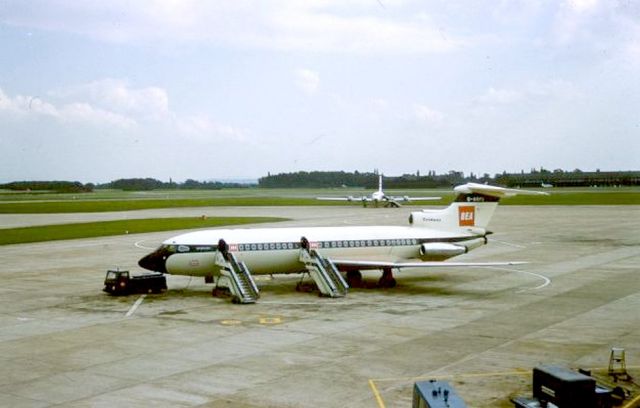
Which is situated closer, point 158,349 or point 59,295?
point 158,349

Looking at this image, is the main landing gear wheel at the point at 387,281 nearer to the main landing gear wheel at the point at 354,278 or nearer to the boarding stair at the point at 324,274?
the main landing gear wheel at the point at 354,278

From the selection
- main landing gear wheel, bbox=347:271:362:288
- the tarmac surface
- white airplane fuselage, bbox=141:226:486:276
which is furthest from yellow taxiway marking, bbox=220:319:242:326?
main landing gear wheel, bbox=347:271:362:288

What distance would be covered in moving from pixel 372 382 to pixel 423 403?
5.32 metres

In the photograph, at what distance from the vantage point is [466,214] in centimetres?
3653

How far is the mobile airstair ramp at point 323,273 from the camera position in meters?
31.3

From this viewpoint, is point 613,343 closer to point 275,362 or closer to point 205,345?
point 275,362

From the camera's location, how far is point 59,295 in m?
33.1

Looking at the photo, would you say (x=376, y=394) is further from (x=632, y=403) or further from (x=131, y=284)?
(x=131, y=284)

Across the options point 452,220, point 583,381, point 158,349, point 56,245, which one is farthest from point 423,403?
point 56,245

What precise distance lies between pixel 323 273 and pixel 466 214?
363 inches

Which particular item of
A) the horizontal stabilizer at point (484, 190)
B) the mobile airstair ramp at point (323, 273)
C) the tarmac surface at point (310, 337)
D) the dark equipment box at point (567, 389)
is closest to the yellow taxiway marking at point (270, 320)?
the tarmac surface at point (310, 337)

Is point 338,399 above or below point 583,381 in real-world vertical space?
below

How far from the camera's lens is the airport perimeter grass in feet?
210

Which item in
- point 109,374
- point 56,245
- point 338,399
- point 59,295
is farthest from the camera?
point 56,245
